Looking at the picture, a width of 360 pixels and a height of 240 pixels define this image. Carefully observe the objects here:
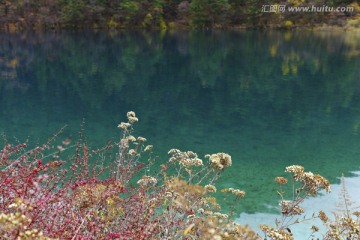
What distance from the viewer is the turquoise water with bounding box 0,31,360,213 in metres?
20.7

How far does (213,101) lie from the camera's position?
36000mm

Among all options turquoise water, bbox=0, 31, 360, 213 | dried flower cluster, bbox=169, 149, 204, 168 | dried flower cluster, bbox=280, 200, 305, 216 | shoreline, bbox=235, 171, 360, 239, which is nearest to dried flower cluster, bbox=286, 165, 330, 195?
dried flower cluster, bbox=280, 200, 305, 216

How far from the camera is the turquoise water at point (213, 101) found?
20734 millimetres

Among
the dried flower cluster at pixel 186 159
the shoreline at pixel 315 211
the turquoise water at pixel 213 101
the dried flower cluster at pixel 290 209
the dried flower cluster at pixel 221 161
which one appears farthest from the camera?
the turquoise water at pixel 213 101

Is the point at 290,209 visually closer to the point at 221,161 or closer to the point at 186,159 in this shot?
the point at 221,161

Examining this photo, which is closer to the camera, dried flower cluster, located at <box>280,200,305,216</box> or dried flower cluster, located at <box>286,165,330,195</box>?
dried flower cluster, located at <box>286,165,330,195</box>

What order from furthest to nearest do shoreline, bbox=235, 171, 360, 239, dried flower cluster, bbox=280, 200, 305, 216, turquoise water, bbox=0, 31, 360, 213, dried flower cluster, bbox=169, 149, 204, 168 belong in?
turquoise water, bbox=0, 31, 360, 213 < shoreline, bbox=235, 171, 360, 239 < dried flower cluster, bbox=169, 149, 204, 168 < dried flower cluster, bbox=280, 200, 305, 216

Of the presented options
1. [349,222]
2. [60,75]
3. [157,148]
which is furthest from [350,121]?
[60,75]

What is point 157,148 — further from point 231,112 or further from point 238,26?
point 238,26

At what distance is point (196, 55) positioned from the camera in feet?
218

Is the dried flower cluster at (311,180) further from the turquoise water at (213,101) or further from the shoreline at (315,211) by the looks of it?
the turquoise water at (213,101)

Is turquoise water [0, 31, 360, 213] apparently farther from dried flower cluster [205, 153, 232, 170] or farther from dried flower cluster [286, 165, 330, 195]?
dried flower cluster [286, 165, 330, 195]

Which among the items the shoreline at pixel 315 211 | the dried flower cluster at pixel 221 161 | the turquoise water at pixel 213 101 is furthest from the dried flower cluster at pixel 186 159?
the turquoise water at pixel 213 101

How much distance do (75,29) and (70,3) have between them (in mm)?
8208
